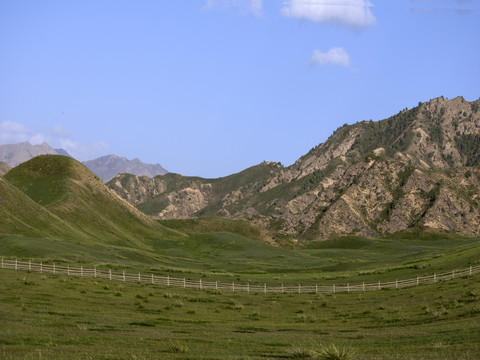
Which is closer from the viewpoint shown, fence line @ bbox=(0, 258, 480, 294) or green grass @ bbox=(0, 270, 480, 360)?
green grass @ bbox=(0, 270, 480, 360)

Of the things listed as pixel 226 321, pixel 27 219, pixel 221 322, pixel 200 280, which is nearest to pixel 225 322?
pixel 221 322

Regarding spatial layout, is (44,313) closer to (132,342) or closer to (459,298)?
(132,342)

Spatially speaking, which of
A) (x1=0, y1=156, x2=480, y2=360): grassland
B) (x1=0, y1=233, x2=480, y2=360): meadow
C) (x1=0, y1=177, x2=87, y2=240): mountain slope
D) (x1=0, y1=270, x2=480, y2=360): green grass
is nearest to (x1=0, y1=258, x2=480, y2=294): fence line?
(x1=0, y1=233, x2=480, y2=360): meadow

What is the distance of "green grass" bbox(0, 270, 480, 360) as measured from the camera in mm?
25578

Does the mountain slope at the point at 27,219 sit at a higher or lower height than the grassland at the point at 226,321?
higher

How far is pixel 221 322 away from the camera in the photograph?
46.1 m

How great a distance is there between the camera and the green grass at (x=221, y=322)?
2558 cm

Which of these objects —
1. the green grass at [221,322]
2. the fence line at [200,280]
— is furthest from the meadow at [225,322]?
the fence line at [200,280]

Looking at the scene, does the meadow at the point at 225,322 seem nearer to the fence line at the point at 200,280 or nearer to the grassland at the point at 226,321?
the grassland at the point at 226,321

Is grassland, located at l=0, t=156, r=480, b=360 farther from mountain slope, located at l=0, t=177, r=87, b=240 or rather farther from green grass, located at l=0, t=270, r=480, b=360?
mountain slope, located at l=0, t=177, r=87, b=240

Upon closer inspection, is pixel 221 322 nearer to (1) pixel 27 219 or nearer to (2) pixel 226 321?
(2) pixel 226 321

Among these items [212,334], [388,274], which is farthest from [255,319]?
[388,274]

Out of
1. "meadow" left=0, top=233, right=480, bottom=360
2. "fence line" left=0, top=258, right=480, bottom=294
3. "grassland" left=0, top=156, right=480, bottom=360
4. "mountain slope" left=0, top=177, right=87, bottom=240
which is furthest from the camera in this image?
"mountain slope" left=0, top=177, right=87, bottom=240

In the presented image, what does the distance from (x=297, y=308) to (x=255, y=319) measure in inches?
457
